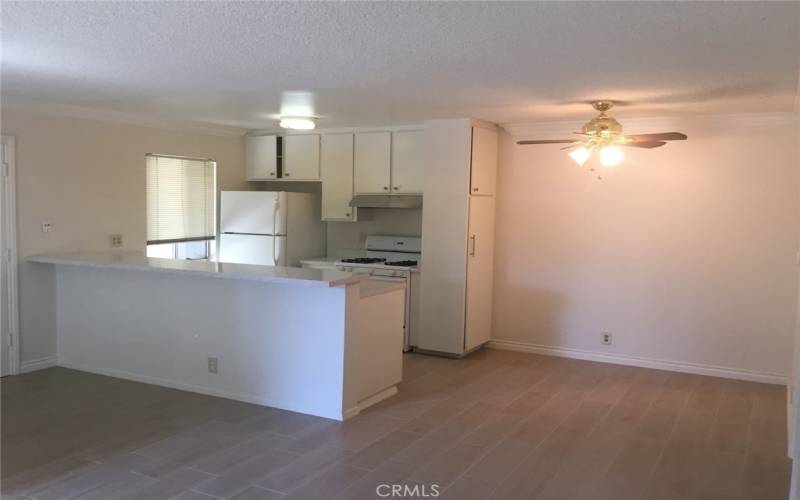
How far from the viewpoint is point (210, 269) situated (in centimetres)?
467

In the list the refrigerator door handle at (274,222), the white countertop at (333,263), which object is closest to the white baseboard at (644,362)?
the white countertop at (333,263)

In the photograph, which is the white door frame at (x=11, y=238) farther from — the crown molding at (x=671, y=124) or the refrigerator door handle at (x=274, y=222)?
the crown molding at (x=671, y=124)

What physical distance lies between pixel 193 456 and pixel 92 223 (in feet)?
9.65

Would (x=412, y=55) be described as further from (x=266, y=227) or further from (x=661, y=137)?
(x=266, y=227)

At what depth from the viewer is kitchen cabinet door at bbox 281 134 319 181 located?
706 cm

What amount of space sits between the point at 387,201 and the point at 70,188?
2871mm

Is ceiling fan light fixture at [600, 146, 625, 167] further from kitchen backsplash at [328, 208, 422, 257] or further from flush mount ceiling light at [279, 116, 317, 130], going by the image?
flush mount ceiling light at [279, 116, 317, 130]

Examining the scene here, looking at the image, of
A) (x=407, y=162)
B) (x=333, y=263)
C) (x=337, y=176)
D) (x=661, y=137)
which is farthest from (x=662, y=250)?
(x=337, y=176)

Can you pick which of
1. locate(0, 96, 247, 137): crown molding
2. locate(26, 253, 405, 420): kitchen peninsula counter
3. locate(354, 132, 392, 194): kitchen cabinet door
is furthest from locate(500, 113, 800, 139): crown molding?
locate(0, 96, 247, 137): crown molding

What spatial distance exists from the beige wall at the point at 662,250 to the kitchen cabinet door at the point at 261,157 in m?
2.54

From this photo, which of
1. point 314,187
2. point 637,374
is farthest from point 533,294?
point 314,187

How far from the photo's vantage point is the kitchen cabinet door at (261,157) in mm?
7254

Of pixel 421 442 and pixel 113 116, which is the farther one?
pixel 113 116

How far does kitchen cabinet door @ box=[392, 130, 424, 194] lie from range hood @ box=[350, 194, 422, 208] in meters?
0.08
